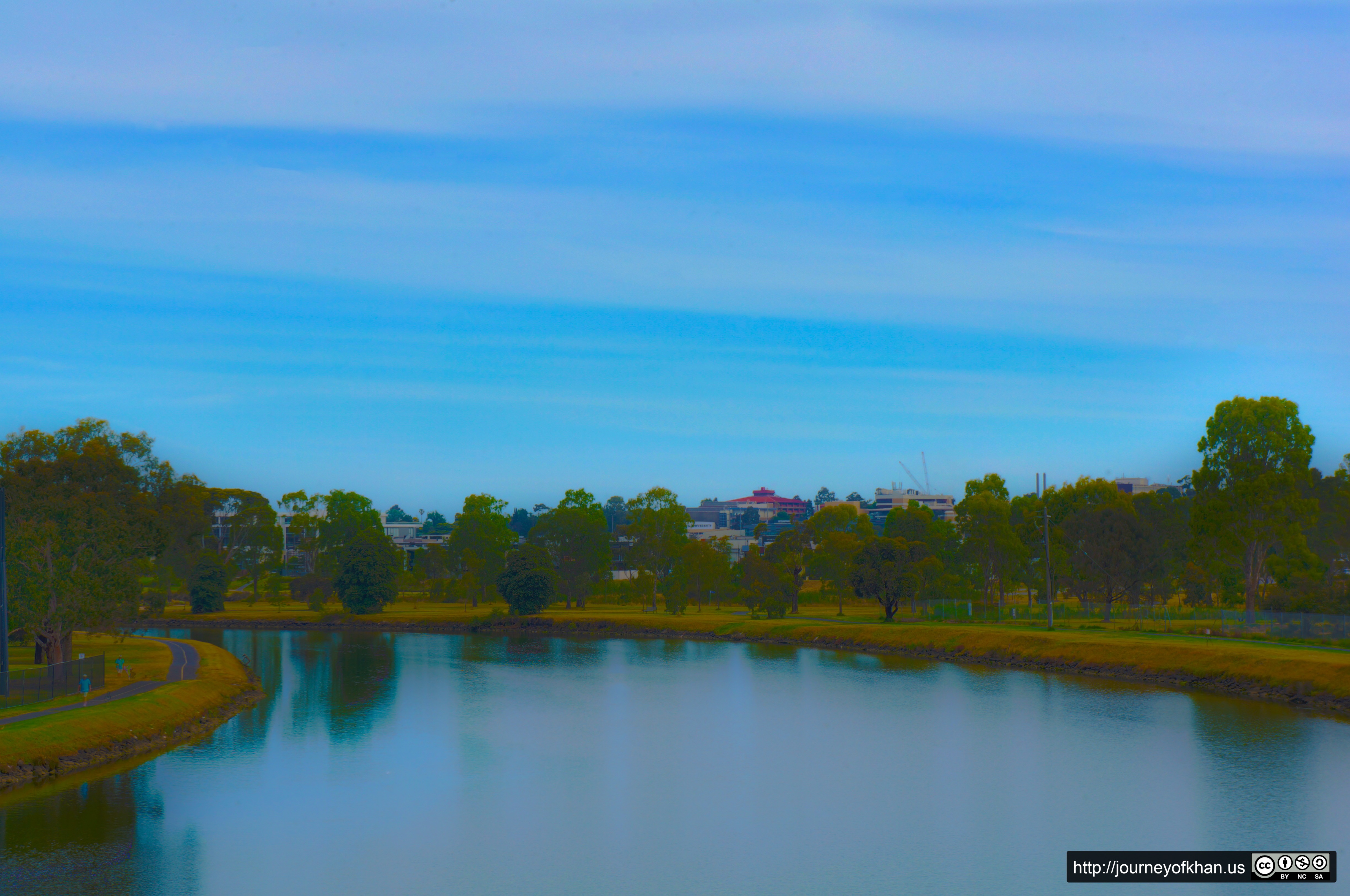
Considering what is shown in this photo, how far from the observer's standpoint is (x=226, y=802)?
36375mm

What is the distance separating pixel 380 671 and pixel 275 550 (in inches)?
3872

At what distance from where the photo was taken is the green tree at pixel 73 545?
5909 cm

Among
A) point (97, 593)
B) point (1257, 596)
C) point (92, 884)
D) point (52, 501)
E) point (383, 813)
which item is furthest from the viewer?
point (1257, 596)

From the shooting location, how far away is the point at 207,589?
446 feet

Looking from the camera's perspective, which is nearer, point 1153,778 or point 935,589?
point 1153,778

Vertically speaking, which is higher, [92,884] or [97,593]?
[97,593]

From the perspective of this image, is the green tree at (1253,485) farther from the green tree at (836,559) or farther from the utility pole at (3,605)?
the utility pole at (3,605)

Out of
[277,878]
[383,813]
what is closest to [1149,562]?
[383,813]

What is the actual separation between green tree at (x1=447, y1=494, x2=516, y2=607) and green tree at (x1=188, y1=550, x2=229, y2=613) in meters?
30.6

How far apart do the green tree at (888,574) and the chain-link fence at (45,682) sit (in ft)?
238

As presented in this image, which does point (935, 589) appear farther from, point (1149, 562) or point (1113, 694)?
point (1113, 694)

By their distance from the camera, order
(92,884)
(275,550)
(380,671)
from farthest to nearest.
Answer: (275,550) → (380,671) → (92,884)

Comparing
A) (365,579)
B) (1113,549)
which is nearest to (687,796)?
(1113,549)

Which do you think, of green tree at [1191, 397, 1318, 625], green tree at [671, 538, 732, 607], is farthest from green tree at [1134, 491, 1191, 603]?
green tree at [671, 538, 732, 607]
